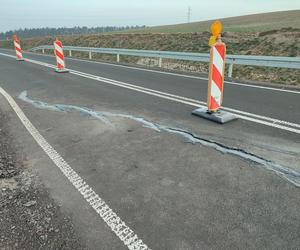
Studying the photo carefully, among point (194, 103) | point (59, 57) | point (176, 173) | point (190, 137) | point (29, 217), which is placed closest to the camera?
point (29, 217)

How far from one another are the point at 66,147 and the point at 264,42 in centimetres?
1898

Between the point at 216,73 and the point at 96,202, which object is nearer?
the point at 96,202

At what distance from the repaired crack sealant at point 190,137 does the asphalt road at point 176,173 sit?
7cm

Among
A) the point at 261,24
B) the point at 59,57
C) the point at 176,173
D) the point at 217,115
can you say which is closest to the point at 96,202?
the point at 176,173

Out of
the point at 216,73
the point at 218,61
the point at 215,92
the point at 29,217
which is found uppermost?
the point at 218,61

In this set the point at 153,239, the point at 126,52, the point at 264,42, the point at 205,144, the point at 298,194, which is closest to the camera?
the point at 153,239

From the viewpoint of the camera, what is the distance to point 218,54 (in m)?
5.04

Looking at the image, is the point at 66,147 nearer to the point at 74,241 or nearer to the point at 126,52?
the point at 74,241

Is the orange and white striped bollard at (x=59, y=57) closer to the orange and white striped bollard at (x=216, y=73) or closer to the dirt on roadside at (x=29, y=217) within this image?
the orange and white striped bollard at (x=216, y=73)

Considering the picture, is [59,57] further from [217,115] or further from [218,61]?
[217,115]

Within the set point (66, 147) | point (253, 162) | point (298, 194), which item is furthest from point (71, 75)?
point (298, 194)

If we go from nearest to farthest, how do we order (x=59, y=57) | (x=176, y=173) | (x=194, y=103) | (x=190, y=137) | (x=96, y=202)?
(x=96, y=202), (x=176, y=173), (x=190, y=137), (x=194, y=103), (x=59, y=57)

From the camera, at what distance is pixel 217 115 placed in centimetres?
522

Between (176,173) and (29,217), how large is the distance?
175 centimetres
